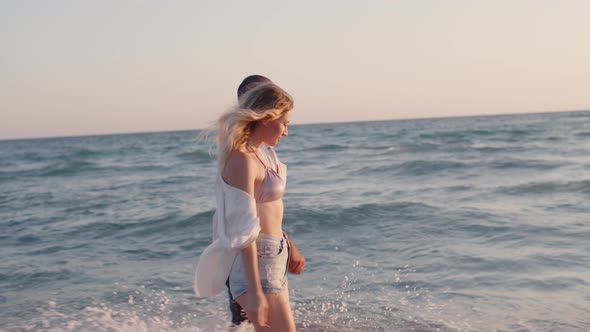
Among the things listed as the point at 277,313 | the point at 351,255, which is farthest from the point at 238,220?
the point at 351,255

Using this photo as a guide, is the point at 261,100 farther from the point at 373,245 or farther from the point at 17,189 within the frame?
the point at 17,189

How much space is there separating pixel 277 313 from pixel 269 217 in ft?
1.46

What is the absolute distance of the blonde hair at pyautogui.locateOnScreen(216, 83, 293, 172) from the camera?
2912 millimetres

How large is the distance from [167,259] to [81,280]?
109 cm

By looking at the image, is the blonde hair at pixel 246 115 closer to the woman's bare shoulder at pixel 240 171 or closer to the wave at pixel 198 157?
the woman's bare shoulder at pixel 240 171

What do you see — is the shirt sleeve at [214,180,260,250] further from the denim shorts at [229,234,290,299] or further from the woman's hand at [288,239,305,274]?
the woman's hand at [288,239,305,274]

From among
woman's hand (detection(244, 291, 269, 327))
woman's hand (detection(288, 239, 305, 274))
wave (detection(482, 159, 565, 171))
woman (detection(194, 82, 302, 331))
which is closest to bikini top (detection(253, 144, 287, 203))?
woman (detection(194, 82, 302, 331))

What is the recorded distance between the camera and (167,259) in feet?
25.0

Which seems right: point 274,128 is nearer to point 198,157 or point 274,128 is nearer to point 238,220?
point 238,220

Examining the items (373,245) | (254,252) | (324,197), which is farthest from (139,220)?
(254,252)

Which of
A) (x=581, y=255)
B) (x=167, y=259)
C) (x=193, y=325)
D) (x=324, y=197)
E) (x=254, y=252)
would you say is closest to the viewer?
(x=254, y=252)

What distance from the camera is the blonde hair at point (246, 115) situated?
291cm

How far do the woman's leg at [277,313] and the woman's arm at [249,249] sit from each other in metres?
0.10

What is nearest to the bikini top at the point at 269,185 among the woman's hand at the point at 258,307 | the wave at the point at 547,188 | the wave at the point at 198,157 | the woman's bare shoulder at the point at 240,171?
the woman's bare shoulder at the point at 240,171
